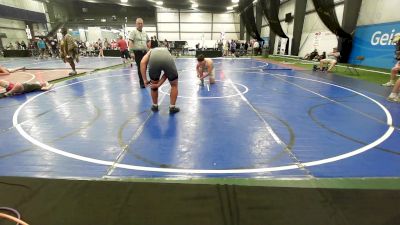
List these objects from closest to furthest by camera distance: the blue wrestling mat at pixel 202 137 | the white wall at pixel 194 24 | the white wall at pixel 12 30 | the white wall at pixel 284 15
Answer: the blue wrestling mat at pixel 202 137
the white wall at pixel 284 15
the white wall at pixel 12 30
the white wall at pixel 194 24

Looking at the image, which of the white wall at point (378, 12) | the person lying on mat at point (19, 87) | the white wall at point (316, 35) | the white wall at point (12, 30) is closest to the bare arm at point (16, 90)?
the person lying on mat at point (19, 87)

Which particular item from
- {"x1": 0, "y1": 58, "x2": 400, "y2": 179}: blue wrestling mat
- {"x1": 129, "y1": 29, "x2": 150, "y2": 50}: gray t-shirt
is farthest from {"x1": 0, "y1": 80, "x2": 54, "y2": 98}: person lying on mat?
{"x1": 129, "y1": 29, "x2": 150, "y2": 50}: gray t-shirt

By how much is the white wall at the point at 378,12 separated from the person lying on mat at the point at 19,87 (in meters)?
14.9

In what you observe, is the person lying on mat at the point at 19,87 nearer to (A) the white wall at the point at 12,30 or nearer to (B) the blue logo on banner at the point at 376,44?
(B) the blue logo on banner at the point at 376,44

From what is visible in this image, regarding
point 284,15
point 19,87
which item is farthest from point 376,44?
point 19,87

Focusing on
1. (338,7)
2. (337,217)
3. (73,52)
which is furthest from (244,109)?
(338,7)

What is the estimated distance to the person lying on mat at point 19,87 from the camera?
6.06 meters

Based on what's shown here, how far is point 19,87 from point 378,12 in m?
15.9

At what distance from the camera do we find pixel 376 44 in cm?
1223

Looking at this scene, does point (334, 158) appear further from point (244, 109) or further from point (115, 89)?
point (115, 89)

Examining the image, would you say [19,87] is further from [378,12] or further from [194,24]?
[194,24]

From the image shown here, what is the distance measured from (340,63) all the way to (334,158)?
45.3ft

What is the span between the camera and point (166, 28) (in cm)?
3291

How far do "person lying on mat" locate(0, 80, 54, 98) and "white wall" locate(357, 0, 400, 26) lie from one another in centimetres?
1493
